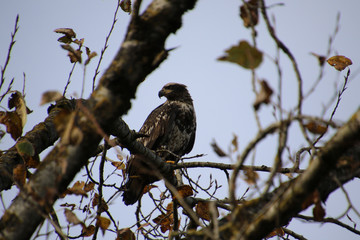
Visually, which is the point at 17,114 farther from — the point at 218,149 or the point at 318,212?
the point at 318,212

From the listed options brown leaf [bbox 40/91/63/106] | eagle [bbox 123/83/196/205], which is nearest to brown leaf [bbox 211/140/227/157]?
brown leaf [bbox 40/91/63/106]

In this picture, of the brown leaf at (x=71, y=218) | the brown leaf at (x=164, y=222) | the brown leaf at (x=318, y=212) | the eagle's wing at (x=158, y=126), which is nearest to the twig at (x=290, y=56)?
the brown leaf at (x=318, y=212)

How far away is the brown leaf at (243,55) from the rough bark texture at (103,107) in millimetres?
462

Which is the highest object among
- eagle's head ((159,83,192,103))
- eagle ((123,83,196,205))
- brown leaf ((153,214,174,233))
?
eagle's head ((159,83,192,103))

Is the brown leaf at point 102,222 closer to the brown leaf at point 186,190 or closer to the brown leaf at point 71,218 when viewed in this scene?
the brown leaf at point 71,218

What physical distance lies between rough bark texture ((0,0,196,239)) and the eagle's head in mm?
5491

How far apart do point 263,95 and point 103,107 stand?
82cm

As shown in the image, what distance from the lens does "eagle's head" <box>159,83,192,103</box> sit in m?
7.52

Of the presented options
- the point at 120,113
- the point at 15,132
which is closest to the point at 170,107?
the point at 15,132

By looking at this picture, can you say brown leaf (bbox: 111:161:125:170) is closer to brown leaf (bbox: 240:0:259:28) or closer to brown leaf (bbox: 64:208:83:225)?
brown leaf (bbox: 64:208:83:225)

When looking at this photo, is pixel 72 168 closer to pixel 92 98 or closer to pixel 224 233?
pixel 92 98

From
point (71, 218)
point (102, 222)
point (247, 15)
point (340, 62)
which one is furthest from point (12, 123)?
point (340, 62)

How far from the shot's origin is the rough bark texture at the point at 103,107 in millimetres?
1768

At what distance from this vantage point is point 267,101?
1.54 meters
